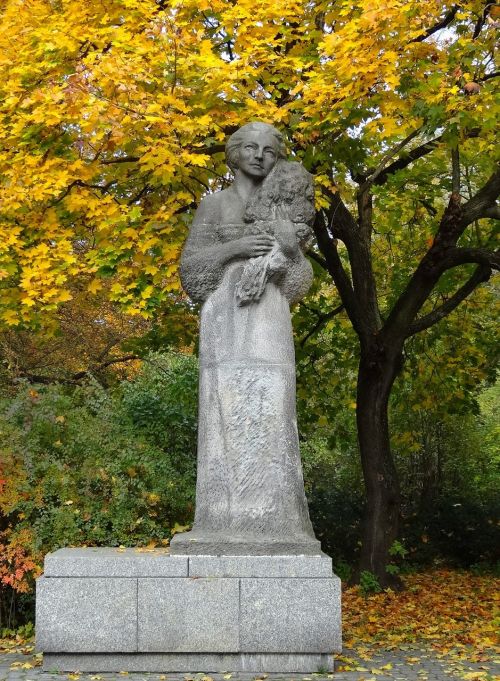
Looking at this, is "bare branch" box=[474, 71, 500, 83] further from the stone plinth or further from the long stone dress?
the stone plinth

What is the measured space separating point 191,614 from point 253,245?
2626 mm

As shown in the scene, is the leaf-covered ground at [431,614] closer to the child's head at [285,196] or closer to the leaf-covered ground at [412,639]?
the leaf-covered ground at [412,639]

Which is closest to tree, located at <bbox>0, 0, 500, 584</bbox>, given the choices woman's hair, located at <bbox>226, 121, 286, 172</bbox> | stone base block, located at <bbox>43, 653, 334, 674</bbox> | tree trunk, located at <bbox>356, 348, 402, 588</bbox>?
woman's hair, located at <bbox>226, 121, 286, 172</bbox>

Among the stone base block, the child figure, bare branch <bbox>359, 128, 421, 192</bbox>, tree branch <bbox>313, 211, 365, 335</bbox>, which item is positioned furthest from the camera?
tree branch <bbox>313, 211, 365, 335</bbox>

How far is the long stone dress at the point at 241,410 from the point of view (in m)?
6.72

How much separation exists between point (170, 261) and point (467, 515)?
7.62m

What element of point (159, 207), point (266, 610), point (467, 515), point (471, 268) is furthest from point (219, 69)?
point (467, 515)

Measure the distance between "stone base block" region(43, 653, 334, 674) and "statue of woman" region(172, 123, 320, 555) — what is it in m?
0.69

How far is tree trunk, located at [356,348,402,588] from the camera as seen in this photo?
12.0 m

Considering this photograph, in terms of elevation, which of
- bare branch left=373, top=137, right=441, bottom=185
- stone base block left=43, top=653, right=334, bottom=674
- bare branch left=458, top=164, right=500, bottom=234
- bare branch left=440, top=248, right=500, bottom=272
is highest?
bare branch left=373, top=137, right=441, bottom=185

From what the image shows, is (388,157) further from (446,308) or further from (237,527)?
(237,527)

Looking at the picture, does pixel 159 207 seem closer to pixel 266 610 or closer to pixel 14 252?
pixel 14 252

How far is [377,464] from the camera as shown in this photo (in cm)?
1202

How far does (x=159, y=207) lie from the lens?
958 cm
